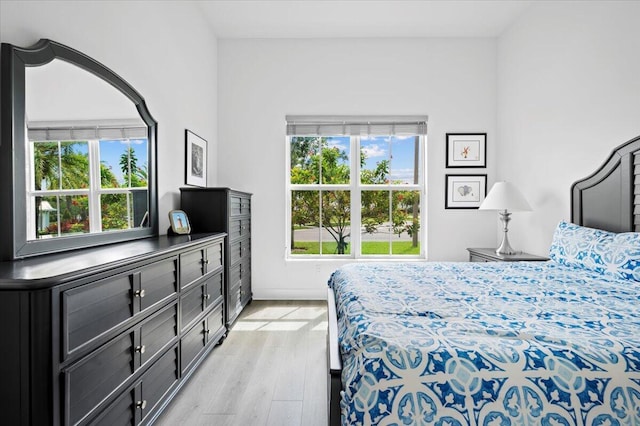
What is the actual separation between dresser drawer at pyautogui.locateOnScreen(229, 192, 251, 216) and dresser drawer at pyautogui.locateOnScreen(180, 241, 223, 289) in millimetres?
445

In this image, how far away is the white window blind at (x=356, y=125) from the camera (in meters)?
4.07

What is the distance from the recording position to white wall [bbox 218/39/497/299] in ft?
13.3

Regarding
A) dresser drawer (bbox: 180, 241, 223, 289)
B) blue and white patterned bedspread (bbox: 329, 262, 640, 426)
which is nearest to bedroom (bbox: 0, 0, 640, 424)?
dresser drawer (bbox: 180, 241, 223, 289)

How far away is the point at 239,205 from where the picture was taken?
342 centimetres

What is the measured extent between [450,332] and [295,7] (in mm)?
3322

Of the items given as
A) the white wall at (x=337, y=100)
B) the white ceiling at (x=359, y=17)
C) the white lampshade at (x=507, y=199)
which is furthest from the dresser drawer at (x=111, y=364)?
the white ceiling at (x=359, y=17)

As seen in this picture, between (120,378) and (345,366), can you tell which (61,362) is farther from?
(345,366)

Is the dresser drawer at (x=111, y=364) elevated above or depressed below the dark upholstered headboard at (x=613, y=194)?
below

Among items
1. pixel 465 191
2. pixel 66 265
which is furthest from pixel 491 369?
pixel 465 191

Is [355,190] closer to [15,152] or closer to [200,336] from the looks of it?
[200,336]

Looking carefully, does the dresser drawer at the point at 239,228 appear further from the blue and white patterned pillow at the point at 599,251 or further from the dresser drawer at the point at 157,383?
the blue and white patterned pillow at the point at 599,251

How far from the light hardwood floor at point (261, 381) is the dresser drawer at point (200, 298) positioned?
1.34ft

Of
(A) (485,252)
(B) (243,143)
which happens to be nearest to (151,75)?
(B) (243,143)

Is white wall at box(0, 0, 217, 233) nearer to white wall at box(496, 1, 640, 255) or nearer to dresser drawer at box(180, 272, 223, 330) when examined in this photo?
dresser drawer at box(180, 272, 223, 330)
